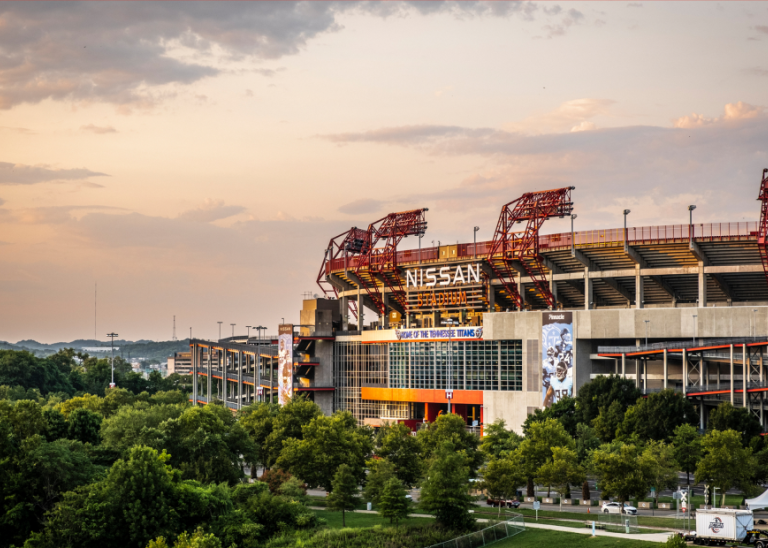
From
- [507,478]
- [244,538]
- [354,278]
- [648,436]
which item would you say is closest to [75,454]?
[244,538]

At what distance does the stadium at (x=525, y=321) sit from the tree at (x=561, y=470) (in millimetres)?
32950

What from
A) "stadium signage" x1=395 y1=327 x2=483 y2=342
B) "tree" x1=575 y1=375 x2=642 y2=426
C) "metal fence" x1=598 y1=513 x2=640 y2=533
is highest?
"stadium signage" x1=395 y1=327 x2=483 y2=342

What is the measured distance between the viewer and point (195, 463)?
85.6m

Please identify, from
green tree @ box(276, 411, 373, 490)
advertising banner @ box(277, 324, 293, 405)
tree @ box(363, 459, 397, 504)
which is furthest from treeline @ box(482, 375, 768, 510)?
advertising banner @ box(277, 324, 293, 405)

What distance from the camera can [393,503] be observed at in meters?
77.9

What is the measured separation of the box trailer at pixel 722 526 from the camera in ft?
211

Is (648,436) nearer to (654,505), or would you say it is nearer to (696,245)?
(654,505)

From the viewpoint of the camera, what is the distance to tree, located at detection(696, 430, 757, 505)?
265 feet

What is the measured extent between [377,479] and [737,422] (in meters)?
40.2

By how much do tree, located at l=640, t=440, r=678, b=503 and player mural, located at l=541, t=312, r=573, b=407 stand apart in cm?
4444

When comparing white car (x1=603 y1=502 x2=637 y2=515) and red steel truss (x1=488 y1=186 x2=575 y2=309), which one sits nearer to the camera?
white car (x1=603 y1=502 x2=637 y2=515)

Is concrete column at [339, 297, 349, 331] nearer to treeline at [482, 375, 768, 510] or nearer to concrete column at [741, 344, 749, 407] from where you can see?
treeline at [482, 375, 768, 510]

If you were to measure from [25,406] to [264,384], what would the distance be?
96254 mm

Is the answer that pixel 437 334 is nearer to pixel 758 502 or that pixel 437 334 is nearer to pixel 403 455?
pixel 403 455
